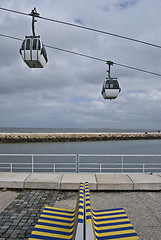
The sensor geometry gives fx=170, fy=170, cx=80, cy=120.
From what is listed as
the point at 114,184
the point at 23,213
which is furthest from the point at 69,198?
the point at 114,184

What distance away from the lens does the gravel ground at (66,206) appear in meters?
3.75

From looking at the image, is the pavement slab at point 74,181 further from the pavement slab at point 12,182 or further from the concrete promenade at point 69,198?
the pavement slab at point 12,182

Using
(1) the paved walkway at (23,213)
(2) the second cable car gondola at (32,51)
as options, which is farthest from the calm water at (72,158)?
(2) the second cable car gondola at (32,51)

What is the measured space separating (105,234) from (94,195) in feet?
9.23

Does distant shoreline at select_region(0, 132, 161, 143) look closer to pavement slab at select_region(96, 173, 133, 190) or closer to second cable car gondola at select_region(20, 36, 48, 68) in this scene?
pavement slab at select_region(96, 173, 133, 190)

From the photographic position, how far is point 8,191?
5.91 metres

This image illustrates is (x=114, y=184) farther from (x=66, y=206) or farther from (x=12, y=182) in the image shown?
(x=12, y=182)

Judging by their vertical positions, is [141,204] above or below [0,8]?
below

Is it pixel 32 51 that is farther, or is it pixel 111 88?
pixel 111 88

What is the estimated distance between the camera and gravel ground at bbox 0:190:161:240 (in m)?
3.75

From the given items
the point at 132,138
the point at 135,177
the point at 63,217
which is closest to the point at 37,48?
the point at 63,217

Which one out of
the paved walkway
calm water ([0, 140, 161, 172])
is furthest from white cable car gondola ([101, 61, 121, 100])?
the paved walkway

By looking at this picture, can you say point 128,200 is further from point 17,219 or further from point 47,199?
point 17,219

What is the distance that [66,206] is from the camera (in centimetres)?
488
